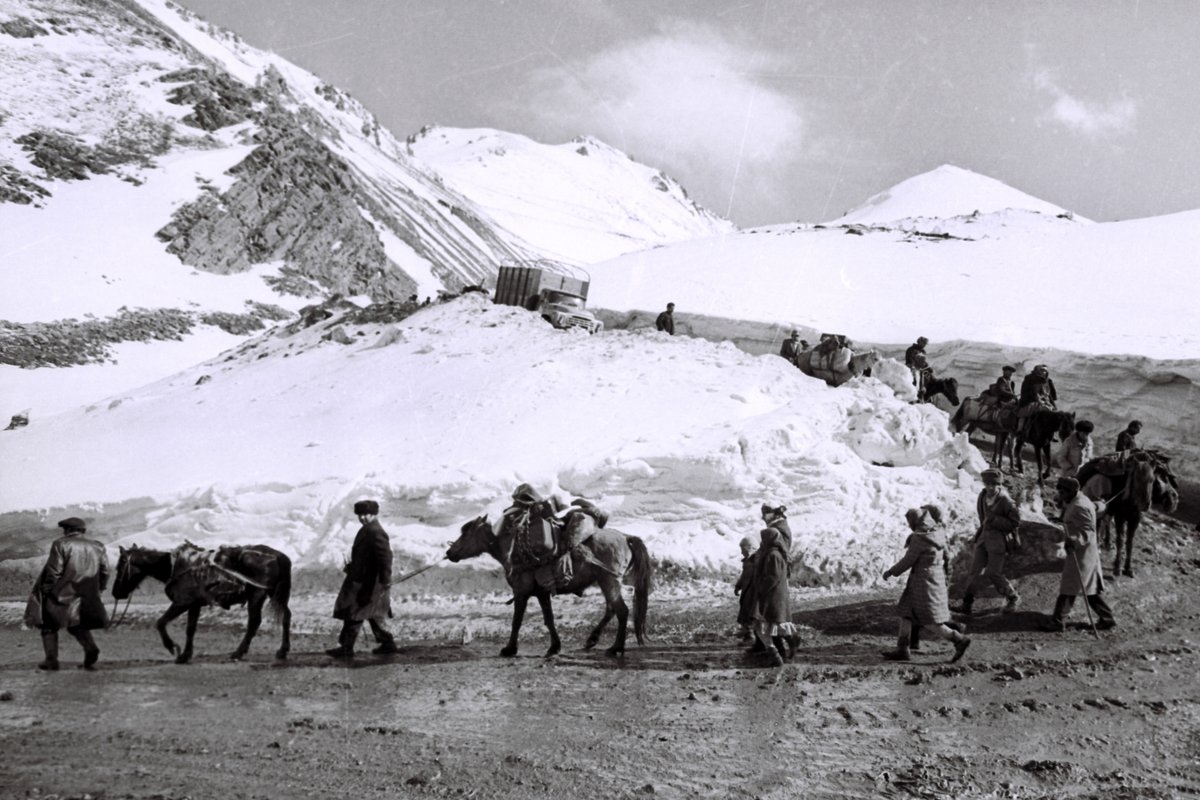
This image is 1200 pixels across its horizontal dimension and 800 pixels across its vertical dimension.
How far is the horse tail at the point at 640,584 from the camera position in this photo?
9547 mm

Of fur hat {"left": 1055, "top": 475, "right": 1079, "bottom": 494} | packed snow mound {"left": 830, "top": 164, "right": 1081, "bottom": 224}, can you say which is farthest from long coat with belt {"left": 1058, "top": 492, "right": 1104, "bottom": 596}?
packed snow mound {"left": 830, "top": 164, "right": 1081, "bottom": 224}

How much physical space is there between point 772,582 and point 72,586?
6.71 meters

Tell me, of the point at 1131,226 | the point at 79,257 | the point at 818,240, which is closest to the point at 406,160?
the point at 79,257

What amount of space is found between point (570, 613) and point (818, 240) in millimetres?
29840

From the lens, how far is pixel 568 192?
5064 inches

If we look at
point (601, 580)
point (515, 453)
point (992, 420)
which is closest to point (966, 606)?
point (601, 580)

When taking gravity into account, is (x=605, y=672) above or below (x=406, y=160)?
below

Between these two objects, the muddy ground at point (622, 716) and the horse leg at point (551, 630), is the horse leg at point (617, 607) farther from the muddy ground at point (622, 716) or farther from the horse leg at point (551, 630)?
the horse leg at point (551, 630)

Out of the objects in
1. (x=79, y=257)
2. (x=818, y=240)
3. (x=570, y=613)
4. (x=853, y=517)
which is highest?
(x=818, y=240)

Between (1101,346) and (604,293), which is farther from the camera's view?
(604,293)

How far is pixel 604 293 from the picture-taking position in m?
31.8

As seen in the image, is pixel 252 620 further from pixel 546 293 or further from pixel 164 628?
pixel 546 293

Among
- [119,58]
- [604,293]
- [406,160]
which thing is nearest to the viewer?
[604,293]

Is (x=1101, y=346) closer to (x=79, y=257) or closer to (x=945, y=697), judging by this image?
(x=945, y=697)
